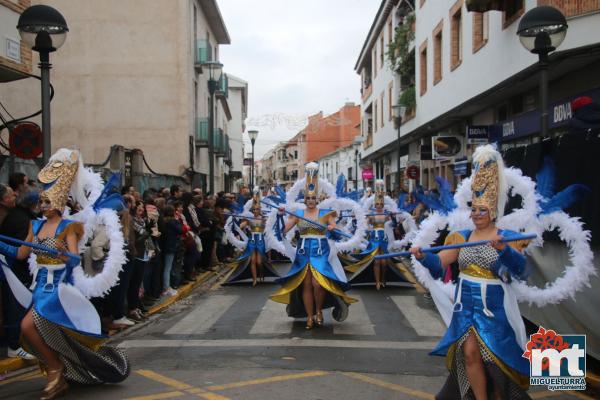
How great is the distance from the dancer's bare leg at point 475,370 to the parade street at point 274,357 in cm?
103

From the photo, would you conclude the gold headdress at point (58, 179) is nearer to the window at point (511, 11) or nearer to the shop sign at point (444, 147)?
the window at point (511, 11)

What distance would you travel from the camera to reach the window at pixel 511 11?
15.0 metres

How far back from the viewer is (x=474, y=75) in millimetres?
18484

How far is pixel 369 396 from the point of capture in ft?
19.2

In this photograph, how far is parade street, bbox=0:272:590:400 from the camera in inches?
237

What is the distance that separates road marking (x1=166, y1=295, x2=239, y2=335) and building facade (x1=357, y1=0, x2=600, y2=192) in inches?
287

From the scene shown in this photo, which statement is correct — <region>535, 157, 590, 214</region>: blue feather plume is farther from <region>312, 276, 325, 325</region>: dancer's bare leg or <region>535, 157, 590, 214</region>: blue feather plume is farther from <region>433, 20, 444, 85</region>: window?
<region>433, 20, 444, 85</region>: window

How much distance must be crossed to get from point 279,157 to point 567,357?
115113mm

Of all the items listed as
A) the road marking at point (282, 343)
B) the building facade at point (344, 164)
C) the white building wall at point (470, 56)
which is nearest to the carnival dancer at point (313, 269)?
the road marking at point (282, 343)

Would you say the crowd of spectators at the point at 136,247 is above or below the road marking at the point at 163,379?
above

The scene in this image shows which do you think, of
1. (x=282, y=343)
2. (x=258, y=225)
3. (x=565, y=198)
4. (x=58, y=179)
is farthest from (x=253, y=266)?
(x=565, y=198)

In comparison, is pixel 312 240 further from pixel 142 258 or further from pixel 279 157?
pixel 279 157

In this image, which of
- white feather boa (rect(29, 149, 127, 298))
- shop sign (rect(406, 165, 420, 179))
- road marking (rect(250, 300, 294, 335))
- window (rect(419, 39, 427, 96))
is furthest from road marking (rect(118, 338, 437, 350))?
window (rect(419, 39, 427, 96))

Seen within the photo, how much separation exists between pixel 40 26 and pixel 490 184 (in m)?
6.13
